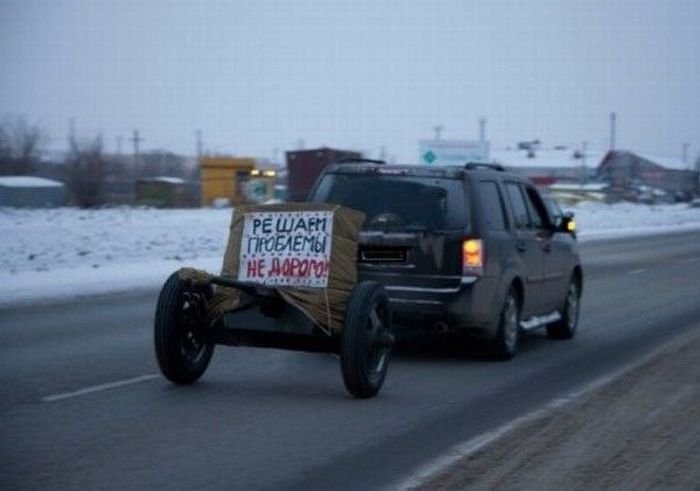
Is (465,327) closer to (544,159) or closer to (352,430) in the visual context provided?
(352,430)

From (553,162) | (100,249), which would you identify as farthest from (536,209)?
(553,162)

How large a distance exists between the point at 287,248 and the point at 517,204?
351 cm

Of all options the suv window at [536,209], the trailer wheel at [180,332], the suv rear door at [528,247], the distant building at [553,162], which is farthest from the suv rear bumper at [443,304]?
the distant building at [553,162]

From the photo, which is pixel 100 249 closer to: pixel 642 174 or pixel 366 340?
pixel 366 340

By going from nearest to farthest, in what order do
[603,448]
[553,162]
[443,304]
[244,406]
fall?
[603,448], [244,406], [443,304], [553,162]

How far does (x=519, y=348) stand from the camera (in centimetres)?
1257

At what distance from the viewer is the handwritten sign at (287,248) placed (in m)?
9.30

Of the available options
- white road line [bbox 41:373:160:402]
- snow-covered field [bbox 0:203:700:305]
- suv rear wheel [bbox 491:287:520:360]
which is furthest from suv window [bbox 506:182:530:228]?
snow-covered field [bbox 0:203:700:305]

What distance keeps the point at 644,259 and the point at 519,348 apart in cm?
1792

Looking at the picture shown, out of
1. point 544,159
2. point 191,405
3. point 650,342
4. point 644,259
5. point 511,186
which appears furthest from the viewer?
point 544,159

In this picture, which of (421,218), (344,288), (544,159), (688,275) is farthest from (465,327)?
(544,159)

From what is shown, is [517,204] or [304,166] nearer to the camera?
[517,204]

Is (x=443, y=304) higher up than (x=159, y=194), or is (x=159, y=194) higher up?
(x=443, y=304)

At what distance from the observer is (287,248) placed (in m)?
9.41
